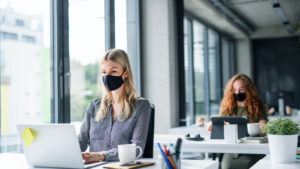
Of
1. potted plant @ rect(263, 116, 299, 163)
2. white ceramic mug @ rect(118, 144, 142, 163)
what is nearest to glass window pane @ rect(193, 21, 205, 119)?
potted plant @ rect(263, 116, 299, 163)

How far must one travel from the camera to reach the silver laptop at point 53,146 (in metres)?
1.65

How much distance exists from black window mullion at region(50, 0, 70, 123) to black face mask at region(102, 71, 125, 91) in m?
1.08

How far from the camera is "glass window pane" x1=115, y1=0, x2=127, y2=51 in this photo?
14.4ft

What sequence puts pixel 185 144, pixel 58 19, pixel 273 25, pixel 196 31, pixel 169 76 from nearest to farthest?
pixel 185 144
pixel 58 19
pixel 169 76
pixel 196 31
pixel 273 25

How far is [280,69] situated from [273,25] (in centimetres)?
119

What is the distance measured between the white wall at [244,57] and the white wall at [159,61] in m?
5.35

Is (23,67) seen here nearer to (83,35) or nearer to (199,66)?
(83,35)

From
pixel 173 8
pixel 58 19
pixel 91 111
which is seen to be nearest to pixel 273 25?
pixel 173 8

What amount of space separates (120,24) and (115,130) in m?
2.50

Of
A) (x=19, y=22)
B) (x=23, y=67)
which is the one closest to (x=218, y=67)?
(x=23, y=67)

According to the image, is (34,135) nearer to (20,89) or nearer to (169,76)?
(20,89)

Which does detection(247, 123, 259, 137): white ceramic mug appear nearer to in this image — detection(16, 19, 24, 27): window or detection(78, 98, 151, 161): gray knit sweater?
detection(78, 98, 151, 161): gray knit sweater

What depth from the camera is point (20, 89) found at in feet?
11.5

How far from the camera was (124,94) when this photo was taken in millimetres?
2393
